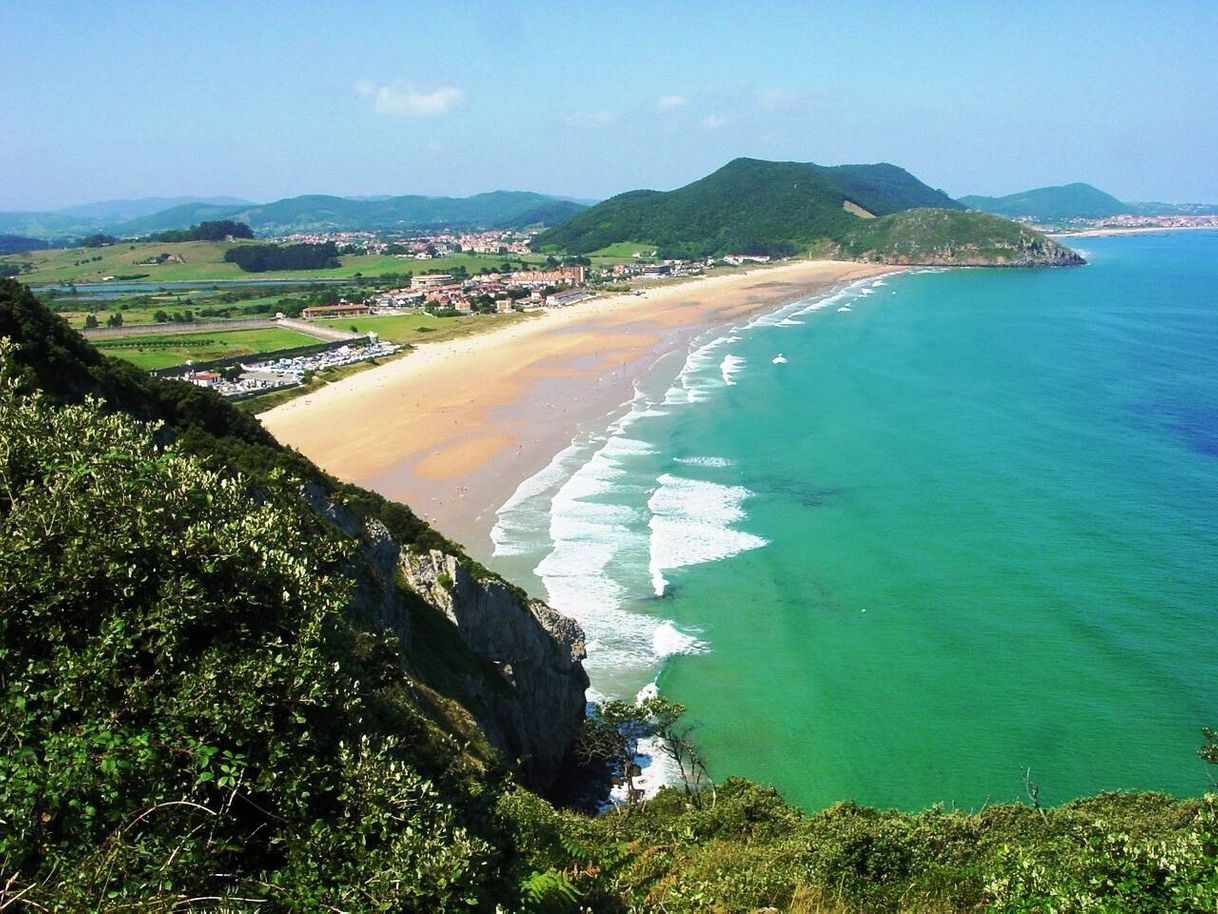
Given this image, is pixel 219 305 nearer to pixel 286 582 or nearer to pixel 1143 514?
pixel 1143 514

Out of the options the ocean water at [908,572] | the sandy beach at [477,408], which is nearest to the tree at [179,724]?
the ocean water at [908,572]

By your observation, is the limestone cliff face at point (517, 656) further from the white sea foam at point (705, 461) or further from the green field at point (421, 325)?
the green field at point (421, 325)

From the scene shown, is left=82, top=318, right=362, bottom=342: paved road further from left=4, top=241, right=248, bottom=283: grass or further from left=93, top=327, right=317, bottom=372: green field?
left=4, top=241, right=248, bottom=283: grass

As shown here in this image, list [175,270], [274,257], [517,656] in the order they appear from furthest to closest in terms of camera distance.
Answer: [274,257] < [175,270] < [517,656]

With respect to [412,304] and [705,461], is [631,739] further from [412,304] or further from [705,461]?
[412,304]

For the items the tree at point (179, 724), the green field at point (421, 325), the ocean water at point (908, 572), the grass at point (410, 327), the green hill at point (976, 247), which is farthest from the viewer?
the green hill at point (976, 247)

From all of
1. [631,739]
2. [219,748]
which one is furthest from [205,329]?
[219,748]
